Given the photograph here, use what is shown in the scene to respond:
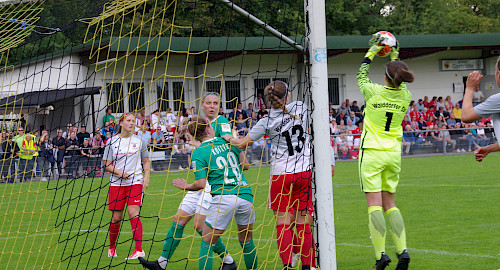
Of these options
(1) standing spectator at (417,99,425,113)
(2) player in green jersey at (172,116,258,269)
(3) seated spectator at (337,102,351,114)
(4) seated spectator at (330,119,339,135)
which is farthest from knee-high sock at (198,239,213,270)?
(1) standing spectator at (417,99,425,113)

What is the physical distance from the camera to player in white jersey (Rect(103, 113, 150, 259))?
8.05 meters

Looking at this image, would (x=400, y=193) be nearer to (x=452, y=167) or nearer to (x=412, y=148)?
(x=452, y=167)

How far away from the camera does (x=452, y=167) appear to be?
1872 centimetres

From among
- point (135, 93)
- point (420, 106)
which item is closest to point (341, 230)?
point (135, 93)

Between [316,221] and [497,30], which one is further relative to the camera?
[497,30]

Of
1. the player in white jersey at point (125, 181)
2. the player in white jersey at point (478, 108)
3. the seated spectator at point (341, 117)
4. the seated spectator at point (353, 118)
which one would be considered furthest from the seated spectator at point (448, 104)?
the player in white jersey at point (478, 108)

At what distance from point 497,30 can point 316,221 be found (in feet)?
148

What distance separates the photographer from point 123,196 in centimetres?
818

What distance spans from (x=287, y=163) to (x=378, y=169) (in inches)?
35.2

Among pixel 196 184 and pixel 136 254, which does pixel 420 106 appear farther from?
pixel 196 184

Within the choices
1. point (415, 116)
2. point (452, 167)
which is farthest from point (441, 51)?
point (452, 167)

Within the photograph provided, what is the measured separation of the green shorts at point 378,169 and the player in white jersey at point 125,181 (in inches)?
106

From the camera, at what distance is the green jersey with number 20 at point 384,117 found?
21.5 ft

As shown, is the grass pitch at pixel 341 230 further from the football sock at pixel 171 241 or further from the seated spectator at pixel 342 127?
the seated spectator at pixel 342 127
